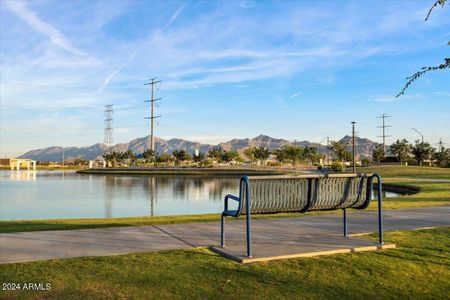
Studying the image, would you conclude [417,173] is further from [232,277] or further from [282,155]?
[282,155]

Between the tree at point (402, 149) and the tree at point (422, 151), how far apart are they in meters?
1.88

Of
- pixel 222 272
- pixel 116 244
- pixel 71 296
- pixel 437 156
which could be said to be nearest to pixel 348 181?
pixel 222 272

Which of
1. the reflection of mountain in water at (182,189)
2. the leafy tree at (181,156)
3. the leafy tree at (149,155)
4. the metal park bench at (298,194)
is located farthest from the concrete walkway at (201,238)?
the leafy tree at (149,155)

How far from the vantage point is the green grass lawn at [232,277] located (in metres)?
4.38

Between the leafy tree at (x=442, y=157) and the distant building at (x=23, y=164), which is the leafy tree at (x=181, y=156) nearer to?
the distant building at (x=23, y=164)

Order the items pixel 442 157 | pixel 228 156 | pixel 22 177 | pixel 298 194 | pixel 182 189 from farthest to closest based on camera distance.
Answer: pixel 228 156 → pixel 442 157 → pixel 22 177 → pixel 182 189 → pixel 298 194

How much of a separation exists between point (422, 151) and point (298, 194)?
74999 millimetres

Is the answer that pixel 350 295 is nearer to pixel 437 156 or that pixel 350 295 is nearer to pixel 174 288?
pixel 174 288

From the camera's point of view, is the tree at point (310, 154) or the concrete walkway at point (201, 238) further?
the tree at point (310, 154)

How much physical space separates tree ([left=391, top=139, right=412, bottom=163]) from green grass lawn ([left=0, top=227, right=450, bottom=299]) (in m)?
74.7

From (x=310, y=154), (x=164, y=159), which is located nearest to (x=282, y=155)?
(x=310, y=154)

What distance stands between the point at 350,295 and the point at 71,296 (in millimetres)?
2897

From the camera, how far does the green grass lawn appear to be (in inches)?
173

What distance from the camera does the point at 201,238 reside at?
7113 mm
